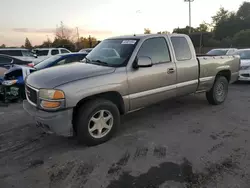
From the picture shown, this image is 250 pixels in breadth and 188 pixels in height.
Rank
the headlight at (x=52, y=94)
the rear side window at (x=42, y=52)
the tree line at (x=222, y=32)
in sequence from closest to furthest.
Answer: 1. the headlight at (x=52, y=94)
2. the rear side window at (x=42, y=52)
3. the tree line at (x=222, y=32)

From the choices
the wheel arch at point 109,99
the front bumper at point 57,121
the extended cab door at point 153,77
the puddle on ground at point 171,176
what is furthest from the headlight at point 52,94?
the puddle on ground at point 171,176

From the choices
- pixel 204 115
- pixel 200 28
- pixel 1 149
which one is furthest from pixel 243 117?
pixel 200 28

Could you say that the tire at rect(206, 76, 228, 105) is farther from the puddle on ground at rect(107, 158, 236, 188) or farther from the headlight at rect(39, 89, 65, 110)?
the headlight at rect(39, 89, 65, 110)

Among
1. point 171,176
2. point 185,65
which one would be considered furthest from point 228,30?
point 171,176

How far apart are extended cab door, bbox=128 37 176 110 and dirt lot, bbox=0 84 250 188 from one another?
2.23 ft

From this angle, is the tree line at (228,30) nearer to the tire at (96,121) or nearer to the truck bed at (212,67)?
the truck bed at (212,67)

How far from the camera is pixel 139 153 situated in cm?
344

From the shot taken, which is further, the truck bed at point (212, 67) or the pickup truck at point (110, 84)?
the truck bed at point (212, 67)

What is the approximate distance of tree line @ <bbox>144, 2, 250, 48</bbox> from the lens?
33562 mm

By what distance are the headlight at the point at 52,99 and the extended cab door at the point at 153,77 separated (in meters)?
1.25

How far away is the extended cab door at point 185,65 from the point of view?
15.4ft

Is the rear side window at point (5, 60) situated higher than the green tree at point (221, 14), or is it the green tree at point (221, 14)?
the green tree at point (221, 14)

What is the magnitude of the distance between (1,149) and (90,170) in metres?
1.78

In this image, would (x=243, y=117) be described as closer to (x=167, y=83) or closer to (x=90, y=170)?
(x=167, y=83)
